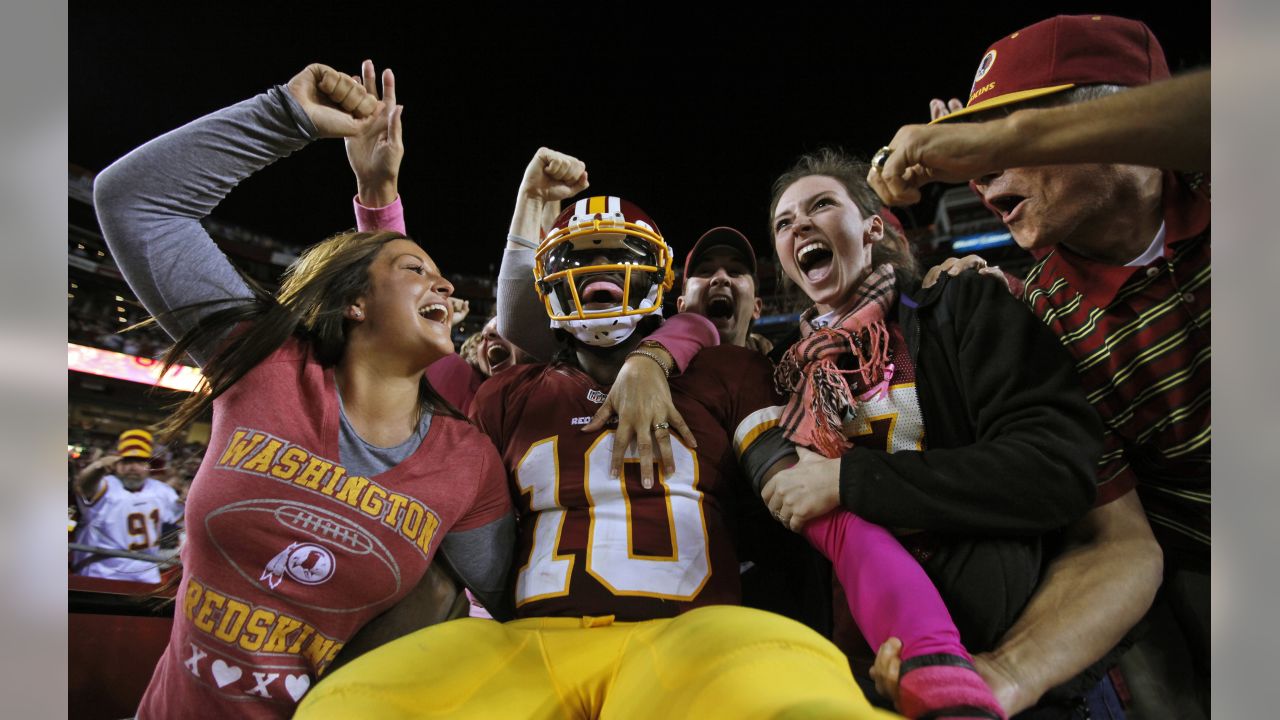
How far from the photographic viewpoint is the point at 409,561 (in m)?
1.50

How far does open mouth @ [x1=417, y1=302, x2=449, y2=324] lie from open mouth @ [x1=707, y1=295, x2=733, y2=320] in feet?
2.81

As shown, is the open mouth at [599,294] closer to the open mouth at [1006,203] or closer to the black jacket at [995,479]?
the black jacket at [995,479]

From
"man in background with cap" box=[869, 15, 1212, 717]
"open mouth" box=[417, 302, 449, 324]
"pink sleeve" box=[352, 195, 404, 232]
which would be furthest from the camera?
"pink sleeve" box=[352, 195, 404, 232]

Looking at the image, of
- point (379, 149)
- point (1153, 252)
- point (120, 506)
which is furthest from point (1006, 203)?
point (120, 506)

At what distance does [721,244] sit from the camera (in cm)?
225

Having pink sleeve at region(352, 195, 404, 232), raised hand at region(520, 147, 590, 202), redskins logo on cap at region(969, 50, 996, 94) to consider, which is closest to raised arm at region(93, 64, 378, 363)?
pink sleeve at region(352, 195, 404, 232)

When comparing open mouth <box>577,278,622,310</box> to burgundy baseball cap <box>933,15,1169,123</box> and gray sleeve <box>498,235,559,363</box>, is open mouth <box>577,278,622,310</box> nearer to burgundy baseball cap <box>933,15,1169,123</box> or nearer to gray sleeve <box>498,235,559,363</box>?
gray sleeve <box>498,235,559,363</box>

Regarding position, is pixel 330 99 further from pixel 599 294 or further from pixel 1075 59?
pixel 1075 59

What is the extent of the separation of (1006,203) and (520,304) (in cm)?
122

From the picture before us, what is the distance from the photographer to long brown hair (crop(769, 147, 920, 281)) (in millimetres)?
1799

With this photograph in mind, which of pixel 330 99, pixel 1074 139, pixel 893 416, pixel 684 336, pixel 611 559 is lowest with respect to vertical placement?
pixel 611 559

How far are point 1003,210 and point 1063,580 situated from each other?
2.59ft
